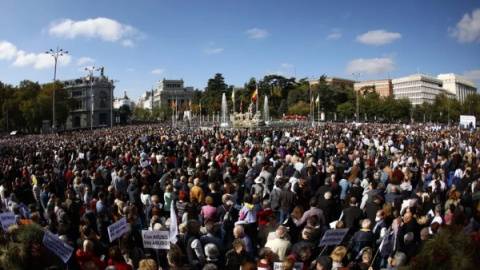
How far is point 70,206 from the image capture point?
8859 millimetres

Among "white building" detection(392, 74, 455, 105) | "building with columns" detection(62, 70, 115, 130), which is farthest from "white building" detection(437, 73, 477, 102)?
"building with columns" detection(62, 70, 115, 130)

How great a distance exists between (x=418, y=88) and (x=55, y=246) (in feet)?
567

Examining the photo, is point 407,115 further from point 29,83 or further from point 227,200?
point 227,200

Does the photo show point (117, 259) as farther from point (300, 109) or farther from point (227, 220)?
point (300, 109)

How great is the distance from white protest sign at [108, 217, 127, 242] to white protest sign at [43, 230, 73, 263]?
0.75 m

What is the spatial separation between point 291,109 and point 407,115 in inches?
1052

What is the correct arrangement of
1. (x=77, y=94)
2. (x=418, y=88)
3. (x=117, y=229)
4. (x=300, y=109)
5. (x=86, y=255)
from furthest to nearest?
1. (x=418, y=88)
2. (x=77, y=94)
3. (x=300, y=109)
4. (x=117, y=229)
5. (x=86, y=255)

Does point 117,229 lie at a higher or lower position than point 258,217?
higher

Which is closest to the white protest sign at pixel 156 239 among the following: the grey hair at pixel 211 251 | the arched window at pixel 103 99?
the grey hair at pixel 211 251

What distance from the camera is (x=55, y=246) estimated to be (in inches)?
217

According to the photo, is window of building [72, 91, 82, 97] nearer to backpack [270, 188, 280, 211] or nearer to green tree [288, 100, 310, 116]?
green tree [288, 100, 310, 116]

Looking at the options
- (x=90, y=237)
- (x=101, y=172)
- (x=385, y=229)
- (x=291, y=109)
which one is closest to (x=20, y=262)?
(x=90, y=237)

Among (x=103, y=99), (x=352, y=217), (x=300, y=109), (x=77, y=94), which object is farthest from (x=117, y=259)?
(x=77, y=94)

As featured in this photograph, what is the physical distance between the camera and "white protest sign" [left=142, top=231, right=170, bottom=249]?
6090 mm
